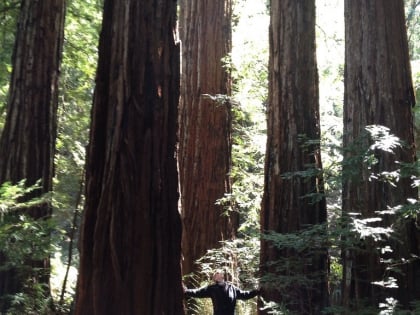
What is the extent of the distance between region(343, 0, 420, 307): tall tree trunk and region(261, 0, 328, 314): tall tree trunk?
0.60 metres

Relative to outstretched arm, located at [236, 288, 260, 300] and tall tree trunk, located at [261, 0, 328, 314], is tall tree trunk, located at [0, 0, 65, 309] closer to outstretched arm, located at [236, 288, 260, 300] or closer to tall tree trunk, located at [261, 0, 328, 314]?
outstretched arm, located at [236, 288, 260, 300]

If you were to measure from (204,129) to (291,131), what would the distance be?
118 inches

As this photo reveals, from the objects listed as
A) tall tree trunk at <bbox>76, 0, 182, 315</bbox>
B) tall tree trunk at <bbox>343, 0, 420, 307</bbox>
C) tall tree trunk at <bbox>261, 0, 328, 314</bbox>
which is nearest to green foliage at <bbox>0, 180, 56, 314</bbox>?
tall tree trunk at <bbox>76, 0, 182, 315</bbox>

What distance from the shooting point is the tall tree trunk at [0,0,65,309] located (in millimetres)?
7562

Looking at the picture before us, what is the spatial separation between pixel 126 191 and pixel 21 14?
5.09 m

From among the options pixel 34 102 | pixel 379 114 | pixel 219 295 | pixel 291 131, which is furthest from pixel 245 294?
pixel 34 102

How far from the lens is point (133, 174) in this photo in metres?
4.10

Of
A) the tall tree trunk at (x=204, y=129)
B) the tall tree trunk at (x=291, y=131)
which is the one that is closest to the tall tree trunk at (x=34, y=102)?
the tall tree trunk at (x=204, y=129)

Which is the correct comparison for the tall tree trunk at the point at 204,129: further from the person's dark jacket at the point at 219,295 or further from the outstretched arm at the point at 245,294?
the person's dark jacket at the point at 219,295

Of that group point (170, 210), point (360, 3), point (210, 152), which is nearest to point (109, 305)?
point (170, 210)

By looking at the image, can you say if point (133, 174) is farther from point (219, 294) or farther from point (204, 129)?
point (204, 129)

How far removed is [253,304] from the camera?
30.7ft

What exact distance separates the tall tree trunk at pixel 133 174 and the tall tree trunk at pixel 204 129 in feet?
17.2

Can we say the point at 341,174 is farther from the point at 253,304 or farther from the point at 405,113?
the point at 253,304
